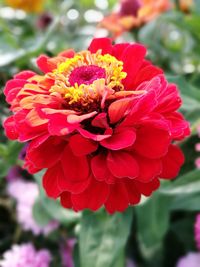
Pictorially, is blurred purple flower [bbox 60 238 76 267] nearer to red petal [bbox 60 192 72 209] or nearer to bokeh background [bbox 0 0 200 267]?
bokeh background [bbox 0 0 200 267]

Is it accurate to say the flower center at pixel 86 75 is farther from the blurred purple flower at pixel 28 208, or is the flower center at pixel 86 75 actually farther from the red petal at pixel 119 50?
the blurred purple flower at pixel 28 208

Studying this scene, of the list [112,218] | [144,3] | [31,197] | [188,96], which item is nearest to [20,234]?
[31,197]

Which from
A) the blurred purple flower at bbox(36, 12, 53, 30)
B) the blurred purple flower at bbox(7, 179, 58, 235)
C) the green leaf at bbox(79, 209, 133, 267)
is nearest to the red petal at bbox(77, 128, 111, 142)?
the green leaf at bbox(79, 209, 133, 267)

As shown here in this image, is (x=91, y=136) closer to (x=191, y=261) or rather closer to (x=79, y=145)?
(x=79, y=145)

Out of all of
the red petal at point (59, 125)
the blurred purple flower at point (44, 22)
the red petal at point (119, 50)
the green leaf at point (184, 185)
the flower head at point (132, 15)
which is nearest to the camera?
the red petal at point (59, 125)

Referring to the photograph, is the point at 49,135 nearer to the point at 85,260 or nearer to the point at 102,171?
the point at 102,171

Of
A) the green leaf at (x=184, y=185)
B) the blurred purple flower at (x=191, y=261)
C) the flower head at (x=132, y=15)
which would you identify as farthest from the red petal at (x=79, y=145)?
the flower head at (x=132, y=15)

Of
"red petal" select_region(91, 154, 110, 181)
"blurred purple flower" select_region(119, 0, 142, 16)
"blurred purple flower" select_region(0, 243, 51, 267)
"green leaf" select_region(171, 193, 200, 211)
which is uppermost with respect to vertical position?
"red petal" select_region(91, 154, 110, 181)

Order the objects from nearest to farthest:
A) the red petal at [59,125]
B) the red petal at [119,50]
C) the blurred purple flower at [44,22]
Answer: the red petal at [59,125] < the red petal at [119,50] < the blurred purple flower at [44,22]
